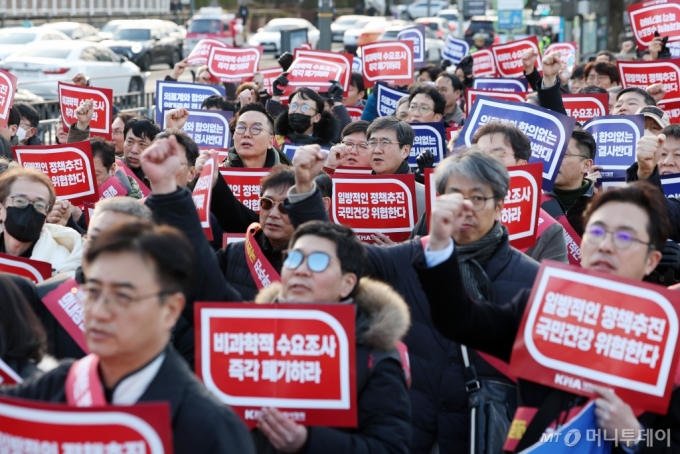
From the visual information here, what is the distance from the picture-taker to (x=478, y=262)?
14.1 feet

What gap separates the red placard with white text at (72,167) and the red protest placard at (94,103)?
2.76 metres

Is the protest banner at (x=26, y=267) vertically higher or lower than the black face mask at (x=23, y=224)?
lower

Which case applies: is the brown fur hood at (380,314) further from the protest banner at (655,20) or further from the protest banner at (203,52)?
the protest banner at (203,52)

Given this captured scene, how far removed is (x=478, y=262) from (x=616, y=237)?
68 cm

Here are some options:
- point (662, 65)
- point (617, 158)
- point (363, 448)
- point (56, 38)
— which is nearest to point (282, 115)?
point (617, 158)

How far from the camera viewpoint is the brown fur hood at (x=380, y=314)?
3699 mm

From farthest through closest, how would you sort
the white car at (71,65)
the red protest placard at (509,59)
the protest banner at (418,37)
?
the white car at (71,65) → the protest banner at (418,37) → the red protest placard at (509,59)

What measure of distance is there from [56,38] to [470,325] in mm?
30697

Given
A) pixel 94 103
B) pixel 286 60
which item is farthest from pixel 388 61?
pixel 94 103

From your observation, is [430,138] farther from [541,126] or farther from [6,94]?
[6,94]

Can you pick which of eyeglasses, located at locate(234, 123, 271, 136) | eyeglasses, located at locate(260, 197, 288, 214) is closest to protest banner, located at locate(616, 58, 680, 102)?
eyeglasses, located at locate(234, 123, 271, 136)

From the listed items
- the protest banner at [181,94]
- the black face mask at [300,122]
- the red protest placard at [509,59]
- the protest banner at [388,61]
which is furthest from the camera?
the red protest placard at [509,59]

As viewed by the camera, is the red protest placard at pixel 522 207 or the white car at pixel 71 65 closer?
the red protest placard at pixel 522 207

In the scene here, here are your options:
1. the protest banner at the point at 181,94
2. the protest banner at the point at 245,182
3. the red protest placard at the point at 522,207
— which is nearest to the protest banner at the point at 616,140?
the protest banner at the point at 245,182
